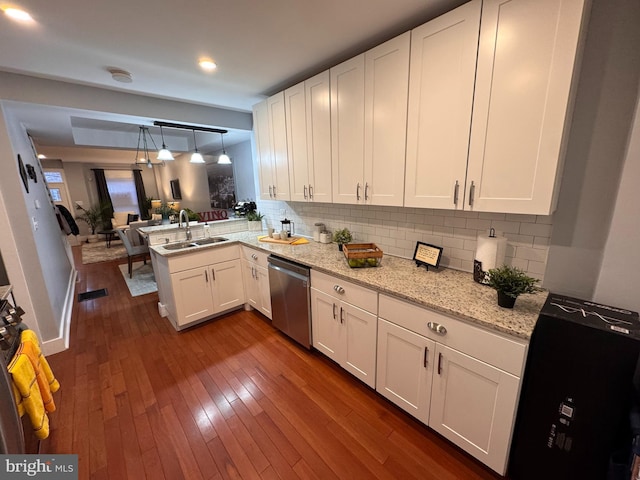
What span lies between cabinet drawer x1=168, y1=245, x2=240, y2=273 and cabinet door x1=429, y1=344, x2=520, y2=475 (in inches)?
94.1

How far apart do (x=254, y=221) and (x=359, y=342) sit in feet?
7.97

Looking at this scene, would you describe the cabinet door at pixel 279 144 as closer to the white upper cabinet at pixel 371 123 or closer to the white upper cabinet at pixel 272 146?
the white upper cabinet at pixel 272 146

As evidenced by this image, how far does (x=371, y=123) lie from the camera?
189 centimetres

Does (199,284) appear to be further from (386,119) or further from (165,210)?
(165,210)

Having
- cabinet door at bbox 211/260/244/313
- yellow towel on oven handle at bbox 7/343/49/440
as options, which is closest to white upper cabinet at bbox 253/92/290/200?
cabinet door at bbox 211/260/244/313

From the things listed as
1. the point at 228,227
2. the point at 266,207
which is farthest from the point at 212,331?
the point at 266,207

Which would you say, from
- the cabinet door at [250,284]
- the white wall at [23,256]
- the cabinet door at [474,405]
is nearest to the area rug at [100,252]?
the white wall at [23,256]

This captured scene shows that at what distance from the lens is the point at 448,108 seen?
1500mm

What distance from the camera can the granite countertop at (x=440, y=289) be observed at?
1.21m

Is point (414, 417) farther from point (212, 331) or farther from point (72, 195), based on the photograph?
point (72, 195)

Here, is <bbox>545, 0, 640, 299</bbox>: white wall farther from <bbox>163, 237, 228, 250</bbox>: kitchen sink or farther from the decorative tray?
<bbox>163, 237, 228, 250</bbox>: kitchen sink

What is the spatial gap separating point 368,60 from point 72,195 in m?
9.77

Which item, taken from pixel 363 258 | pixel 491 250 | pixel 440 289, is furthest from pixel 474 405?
pixel 363 258

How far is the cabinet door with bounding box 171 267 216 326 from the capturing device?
2.68 m
